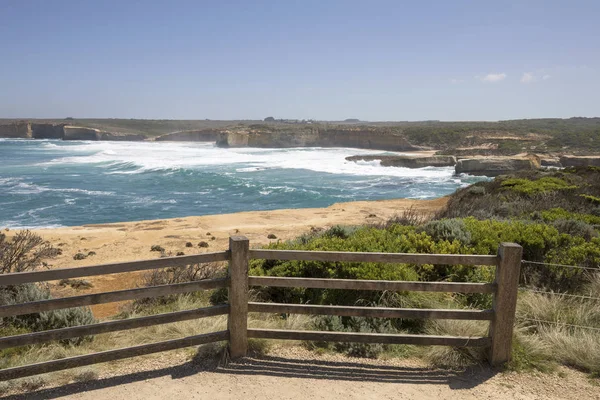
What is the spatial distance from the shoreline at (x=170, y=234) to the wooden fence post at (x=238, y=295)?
195 inches

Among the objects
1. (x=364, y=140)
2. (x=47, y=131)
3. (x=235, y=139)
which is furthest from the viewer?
(x=47, y=131)

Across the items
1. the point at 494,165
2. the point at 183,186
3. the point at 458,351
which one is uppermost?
the point at 458,351

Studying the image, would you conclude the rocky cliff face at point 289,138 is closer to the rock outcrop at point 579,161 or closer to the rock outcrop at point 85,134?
the rock outcrop at point 579,161

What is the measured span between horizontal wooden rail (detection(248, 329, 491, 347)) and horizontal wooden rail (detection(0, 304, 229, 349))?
1.73 feet

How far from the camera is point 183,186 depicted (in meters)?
42.8

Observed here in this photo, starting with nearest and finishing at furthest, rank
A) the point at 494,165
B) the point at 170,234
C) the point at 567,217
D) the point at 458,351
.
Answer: the point at 458,351, the point at 567,217, the point at 170,234, the point at 494,165

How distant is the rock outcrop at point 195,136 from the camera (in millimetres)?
113625

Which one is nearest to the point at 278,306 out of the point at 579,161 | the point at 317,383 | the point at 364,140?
the point at 317,383

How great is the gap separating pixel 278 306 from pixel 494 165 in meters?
48.7

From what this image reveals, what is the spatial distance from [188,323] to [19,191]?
38538 mm

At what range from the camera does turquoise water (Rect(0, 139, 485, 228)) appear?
3056 centimetres

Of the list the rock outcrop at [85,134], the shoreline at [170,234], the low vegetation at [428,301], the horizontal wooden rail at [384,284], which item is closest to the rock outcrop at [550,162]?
the shoreline at [170,234]

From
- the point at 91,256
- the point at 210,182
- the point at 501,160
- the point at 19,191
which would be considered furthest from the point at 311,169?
the point at 91,256

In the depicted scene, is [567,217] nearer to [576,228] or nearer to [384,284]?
[576,228]
